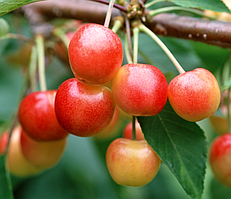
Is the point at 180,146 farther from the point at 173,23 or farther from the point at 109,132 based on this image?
the point at 109,132

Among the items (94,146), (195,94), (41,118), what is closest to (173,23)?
(195,94)

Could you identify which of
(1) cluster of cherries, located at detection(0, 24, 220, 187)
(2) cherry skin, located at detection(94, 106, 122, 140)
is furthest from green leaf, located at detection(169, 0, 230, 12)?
(2) cherry skin, located at detection(94, 106, 122, 140)

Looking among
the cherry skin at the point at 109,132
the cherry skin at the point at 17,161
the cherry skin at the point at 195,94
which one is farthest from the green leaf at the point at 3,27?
the cherry skin at the point at 195,94

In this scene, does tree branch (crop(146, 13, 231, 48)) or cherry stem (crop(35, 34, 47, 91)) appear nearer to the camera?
tree branch (crop(146, 13, 231, 48))

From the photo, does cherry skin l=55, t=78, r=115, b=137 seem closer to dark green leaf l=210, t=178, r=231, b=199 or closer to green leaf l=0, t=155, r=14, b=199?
green leaf l=0, t=155, r=14, b=199

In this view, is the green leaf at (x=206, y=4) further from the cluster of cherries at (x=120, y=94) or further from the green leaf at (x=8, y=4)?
the green leaf at (x=8, y=4)

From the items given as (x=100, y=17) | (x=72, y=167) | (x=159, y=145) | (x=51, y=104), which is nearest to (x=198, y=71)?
(x=159, y=145)
